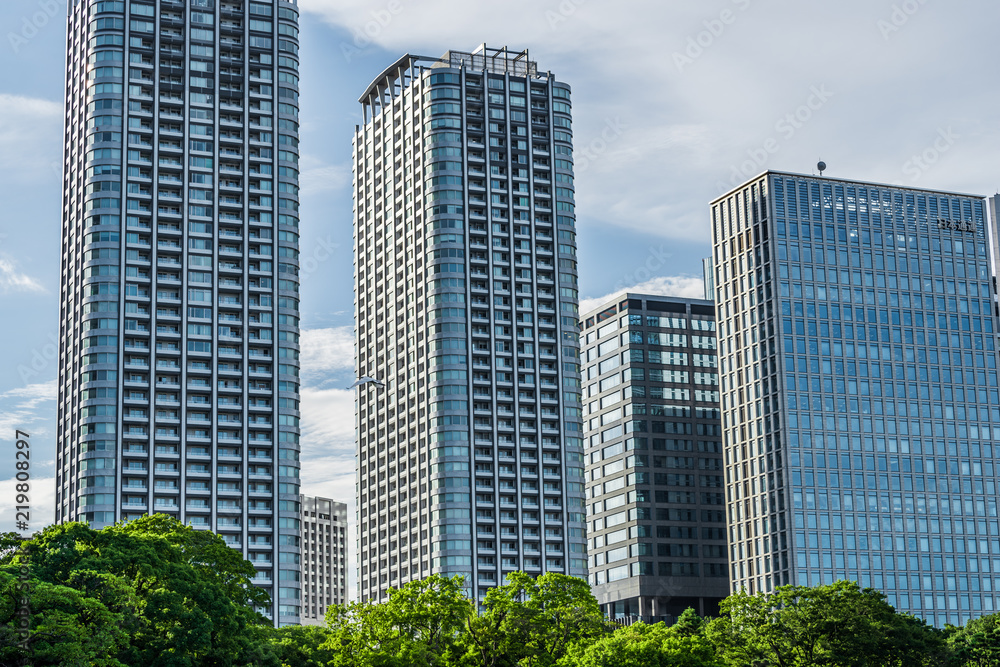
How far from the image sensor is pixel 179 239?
182250mm

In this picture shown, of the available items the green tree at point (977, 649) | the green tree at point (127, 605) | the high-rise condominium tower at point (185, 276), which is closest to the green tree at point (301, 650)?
the green tree at point (127, 605)

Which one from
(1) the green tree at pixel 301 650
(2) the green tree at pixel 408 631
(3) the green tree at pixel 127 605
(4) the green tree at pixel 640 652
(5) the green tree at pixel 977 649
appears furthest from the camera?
(5) the green tree at pixel 977 649

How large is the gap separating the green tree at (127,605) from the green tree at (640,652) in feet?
67.4

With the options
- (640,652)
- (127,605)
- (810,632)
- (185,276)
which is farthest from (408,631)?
(185,276)

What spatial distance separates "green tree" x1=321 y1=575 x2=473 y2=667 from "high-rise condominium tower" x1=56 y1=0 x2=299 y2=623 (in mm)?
81253

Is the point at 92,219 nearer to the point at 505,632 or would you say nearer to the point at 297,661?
the point at 297,661

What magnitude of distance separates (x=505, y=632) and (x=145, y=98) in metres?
122

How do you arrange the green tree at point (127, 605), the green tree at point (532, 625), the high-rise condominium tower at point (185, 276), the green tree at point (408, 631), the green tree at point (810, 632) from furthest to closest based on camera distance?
1. the high-rise condominium tower at point (185, 276)
2. the green tree at point (810, 632)
3. the green tree at point (532, 625)
4. the green tree at point (408, 631)
5. the green tree at point (127, 605)

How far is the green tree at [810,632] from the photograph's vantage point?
102 m

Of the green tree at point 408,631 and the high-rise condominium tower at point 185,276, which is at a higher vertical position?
the high-rise condominium tower at point 185,276

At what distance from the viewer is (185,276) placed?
18075 centimetres

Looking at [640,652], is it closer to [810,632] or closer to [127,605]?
[810,632]

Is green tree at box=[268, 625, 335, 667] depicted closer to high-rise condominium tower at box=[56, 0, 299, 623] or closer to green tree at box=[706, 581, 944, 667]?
green tree at box=[706, 581, 944, 667]

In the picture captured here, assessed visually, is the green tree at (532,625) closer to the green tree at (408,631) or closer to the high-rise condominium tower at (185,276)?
the green tree at (408,631)
